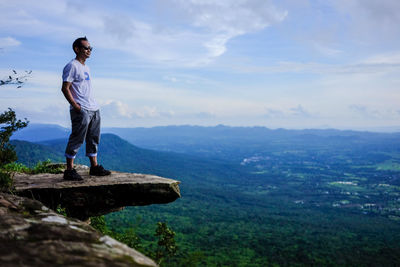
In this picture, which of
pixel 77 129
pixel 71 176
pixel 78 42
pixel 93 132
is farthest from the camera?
pixel 93 132

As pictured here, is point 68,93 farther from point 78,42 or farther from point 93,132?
point 93,132

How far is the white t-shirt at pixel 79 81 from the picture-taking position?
8102 mm

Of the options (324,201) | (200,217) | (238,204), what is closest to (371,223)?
(324,201)

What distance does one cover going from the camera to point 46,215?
5.53m

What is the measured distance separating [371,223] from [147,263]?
161 metres

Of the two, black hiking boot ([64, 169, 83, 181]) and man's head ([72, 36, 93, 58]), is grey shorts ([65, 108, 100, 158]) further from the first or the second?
man's head ([72, 36, 93, 58])

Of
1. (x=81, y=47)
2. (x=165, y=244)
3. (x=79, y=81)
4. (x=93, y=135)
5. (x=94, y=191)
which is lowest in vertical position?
(x=165, y=244)

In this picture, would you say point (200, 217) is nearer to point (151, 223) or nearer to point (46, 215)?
point (151, 223)

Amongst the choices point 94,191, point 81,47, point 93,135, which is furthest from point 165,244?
point 81,47

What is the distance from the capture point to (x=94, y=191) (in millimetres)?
8812

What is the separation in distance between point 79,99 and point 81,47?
139cm

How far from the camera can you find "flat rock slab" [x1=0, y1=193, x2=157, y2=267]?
3.71 m

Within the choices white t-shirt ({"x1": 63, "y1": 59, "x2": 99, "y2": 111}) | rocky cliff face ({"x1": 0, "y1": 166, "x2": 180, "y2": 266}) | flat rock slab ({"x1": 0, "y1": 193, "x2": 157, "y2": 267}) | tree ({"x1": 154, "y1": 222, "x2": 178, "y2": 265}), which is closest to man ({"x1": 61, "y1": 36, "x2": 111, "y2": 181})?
white t-shirt ({"x1": 63, "y1": 59, "x2": 99, "y2": 111})

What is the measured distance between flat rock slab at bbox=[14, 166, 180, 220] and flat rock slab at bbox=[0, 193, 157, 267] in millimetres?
3015
